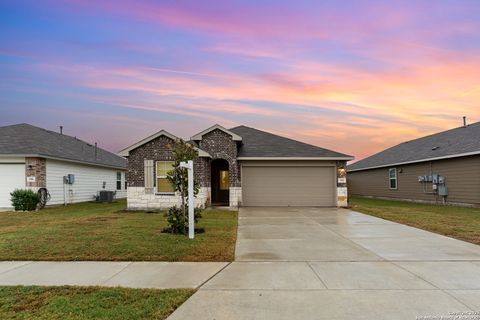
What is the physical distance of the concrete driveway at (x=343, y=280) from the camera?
4309 millimetres

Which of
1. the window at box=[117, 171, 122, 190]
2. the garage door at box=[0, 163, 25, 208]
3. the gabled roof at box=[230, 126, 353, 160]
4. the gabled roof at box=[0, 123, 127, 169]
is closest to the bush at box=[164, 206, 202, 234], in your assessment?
the gabled roof at box=[230, 126, 353, 160]

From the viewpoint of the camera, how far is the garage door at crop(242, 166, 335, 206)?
1950cm

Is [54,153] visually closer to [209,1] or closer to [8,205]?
[8,205]

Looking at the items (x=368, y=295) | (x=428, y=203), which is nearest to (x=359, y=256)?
(x=368, y=295)

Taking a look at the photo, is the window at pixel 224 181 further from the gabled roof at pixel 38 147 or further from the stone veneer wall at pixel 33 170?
the stone veneer wall at pixel 33 170

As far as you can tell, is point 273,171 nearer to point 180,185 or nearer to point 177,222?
point 180,185

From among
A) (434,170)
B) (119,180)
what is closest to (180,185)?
(434,170)

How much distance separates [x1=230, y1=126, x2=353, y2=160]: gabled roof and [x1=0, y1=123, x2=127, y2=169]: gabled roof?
9.70m

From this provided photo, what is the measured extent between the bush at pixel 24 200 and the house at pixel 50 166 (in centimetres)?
55

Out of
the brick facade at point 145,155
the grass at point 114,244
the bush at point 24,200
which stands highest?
the brick facade at point 145,155

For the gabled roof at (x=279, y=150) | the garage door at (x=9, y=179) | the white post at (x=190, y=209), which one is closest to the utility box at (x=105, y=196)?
the garage door at (x=9, y=179)

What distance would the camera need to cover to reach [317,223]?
12.4 metres

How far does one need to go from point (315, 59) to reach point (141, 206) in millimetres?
10058

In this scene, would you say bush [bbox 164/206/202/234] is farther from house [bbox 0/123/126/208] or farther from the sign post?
house [bbox 0/123/126/208]
